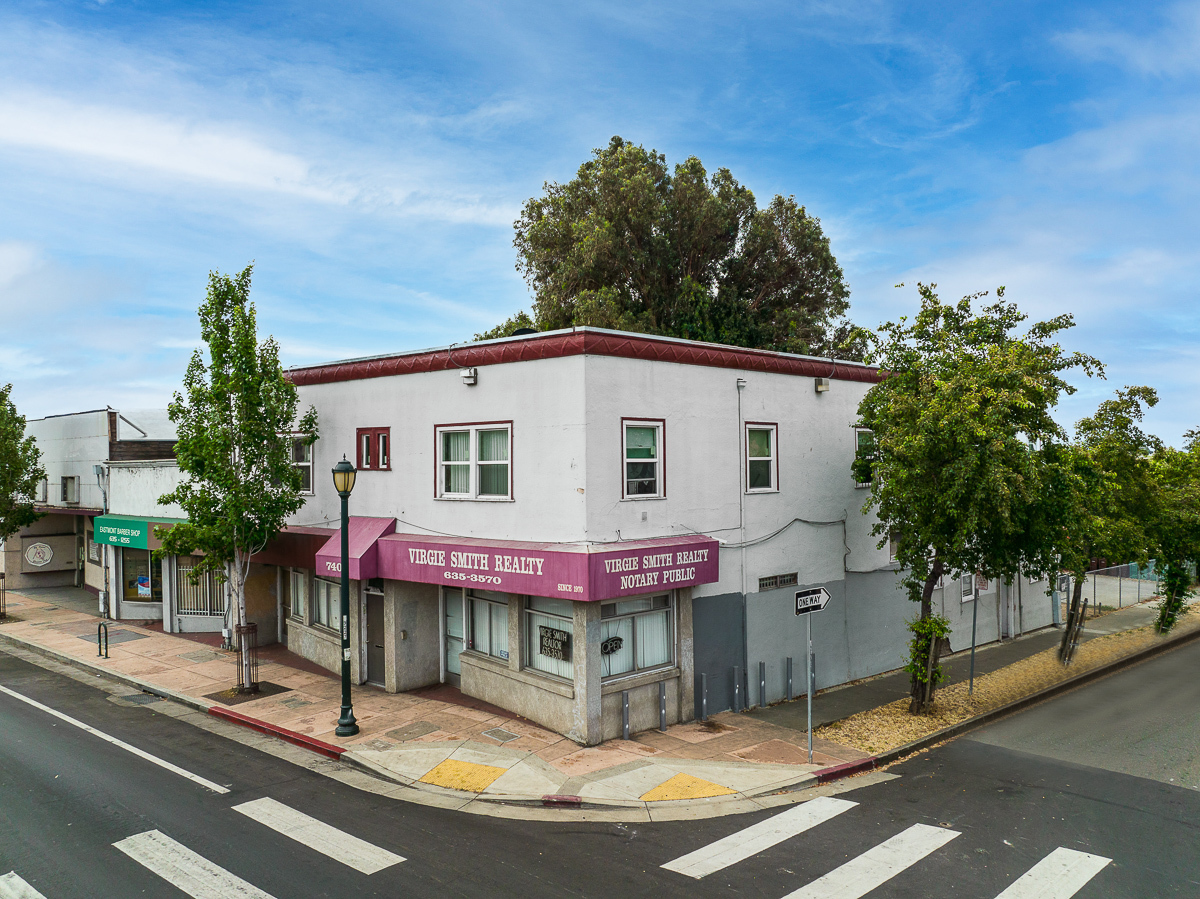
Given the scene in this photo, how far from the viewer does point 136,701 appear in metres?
16.6

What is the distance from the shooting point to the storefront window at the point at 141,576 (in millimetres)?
25078

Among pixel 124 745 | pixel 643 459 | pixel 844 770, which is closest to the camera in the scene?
pixel 844 770

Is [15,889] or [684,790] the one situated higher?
[15,889]

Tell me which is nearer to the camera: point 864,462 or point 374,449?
point 864,462

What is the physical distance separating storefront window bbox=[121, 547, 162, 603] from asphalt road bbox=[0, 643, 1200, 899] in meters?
10.9

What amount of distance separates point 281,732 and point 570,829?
675cm

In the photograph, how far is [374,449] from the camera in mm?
17516

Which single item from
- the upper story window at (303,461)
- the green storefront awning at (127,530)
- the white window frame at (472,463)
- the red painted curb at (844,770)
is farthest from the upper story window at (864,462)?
the green storefront awning at (127,530)

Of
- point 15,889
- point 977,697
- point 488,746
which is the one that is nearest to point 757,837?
point 488,746

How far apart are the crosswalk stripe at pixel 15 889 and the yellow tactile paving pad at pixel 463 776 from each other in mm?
4910

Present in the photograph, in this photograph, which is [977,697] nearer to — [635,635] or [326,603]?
[635,635]

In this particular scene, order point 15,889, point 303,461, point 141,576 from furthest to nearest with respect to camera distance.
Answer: point 141,576 → point 303,461 → point 15,889

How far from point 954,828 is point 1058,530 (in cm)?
710

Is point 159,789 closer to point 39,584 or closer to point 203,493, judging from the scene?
point 203,493
